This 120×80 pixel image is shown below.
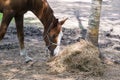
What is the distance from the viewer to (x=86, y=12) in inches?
578

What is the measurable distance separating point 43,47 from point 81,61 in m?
2.28

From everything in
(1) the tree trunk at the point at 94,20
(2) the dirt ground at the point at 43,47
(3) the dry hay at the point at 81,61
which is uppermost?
(1) the tree trunk at the point at 94,20

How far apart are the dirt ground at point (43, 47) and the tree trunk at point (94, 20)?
28.6 inches

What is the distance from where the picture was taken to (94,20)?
7562 mm

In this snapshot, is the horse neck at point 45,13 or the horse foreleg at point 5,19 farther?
the horse neck at point 45,13

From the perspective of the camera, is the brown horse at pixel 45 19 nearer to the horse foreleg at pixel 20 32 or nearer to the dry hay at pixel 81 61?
the horse foreleg at pixel 20 32

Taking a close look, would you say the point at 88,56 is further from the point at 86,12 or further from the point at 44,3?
the point at 86,12

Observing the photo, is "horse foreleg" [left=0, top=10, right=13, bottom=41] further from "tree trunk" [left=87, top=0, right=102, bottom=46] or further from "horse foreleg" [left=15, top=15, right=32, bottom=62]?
"tree trunk" [left=87, top=0, right=102, bottom=46]

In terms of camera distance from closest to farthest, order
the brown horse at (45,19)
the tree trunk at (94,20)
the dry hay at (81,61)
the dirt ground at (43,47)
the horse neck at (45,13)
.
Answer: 1. the dirt ground at (43,47)
2. the dry hay at (81,61)
3. the brown horse at (45,19)
4. the horse neck at (45,13)
5. the tree trunk at (94,20)

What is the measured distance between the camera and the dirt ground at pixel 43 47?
6.87m

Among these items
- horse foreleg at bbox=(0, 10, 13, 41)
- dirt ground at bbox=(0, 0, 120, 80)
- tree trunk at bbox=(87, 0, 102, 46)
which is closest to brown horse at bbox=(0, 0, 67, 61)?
horse foreleg at bbox=(0, 10, 13, 41)

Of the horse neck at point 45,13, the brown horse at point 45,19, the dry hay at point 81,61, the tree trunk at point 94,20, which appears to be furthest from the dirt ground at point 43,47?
the horse neck at point 45,13

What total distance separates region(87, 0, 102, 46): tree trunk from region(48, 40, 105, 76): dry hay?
1.47 ft

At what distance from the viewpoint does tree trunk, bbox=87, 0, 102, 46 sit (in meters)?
7.51
